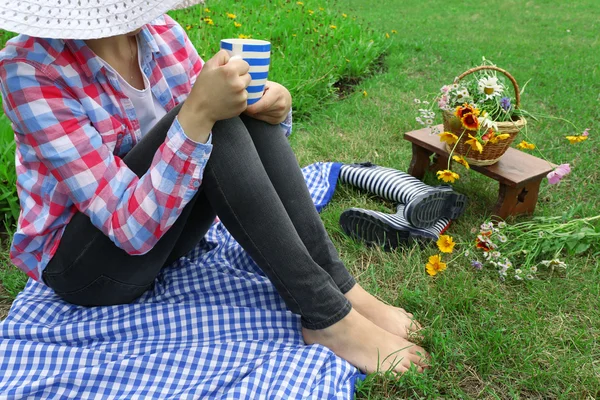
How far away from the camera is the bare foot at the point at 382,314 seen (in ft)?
5.29

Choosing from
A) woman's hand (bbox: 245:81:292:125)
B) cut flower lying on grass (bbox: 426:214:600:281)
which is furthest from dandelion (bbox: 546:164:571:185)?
woman's hand (bbox: 245:81:292:125)

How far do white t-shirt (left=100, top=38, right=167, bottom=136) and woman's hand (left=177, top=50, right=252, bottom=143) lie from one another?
0.79 ft

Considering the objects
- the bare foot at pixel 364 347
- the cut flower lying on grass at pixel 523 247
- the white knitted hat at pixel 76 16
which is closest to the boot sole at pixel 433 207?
the cut flower lying on grass at pixel 523 247

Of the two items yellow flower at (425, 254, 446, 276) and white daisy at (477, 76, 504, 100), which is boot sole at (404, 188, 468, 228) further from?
white daisy at (477, 76, 504, 100)

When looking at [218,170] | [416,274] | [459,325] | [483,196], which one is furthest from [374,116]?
[218,170]

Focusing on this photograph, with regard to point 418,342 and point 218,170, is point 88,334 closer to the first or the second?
point 218,170

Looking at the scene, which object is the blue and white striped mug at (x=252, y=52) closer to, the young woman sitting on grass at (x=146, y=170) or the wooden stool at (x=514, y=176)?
the young woman sitting on grass at (x=146, y=170)

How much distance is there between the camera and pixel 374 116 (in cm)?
333

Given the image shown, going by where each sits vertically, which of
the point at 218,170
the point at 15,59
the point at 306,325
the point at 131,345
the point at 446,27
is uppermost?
the point at 15,59

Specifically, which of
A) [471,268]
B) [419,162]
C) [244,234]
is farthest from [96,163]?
[419,162]

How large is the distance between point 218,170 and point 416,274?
0.87 m

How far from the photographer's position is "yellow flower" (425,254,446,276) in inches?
72.4

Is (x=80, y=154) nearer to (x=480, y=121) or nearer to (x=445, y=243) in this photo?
(x=445, y=243)

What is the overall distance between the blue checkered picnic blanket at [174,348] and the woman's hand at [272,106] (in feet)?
1.83
